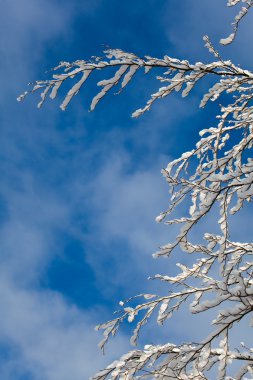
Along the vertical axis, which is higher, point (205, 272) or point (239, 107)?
point (239, 107)

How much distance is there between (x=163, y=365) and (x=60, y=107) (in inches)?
85.0

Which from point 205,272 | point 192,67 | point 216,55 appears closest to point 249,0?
point 216,55

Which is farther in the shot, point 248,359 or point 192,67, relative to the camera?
point 248,359

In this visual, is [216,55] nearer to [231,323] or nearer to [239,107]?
[239,107]

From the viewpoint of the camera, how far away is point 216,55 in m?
3.44

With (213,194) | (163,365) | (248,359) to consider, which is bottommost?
(248,359)

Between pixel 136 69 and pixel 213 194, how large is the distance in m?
1.00

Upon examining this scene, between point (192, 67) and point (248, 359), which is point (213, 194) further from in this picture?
point (248, 359)

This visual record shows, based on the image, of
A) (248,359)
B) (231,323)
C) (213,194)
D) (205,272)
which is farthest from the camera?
(205,272)

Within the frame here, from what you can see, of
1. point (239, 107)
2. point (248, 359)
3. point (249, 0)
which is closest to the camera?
point (248, 359)

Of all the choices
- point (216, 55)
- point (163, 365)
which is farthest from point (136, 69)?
point (163, 365)

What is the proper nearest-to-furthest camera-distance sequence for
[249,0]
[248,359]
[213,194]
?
[213,194]
[248,359]
[249,0]

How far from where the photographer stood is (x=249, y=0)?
12.4 ft

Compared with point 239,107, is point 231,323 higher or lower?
lower
